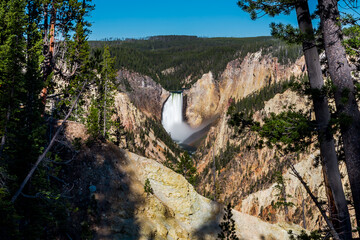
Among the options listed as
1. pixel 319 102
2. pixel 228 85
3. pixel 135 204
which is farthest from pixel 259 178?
pixel 228 85

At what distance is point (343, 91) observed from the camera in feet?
19.5

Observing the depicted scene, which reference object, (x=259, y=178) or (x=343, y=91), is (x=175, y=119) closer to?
(x=259, y=178)

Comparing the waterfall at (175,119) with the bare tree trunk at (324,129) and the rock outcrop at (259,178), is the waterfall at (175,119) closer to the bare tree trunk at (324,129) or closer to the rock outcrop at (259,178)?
the rock outcrop at (259,178)

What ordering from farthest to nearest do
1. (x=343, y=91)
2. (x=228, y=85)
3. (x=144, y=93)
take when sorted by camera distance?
(x=228, y=85) < (x=144, y=93) < (x=343, y=91)

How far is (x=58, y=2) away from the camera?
14.7 metres

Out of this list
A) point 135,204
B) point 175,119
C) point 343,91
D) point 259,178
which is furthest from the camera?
point 175,119

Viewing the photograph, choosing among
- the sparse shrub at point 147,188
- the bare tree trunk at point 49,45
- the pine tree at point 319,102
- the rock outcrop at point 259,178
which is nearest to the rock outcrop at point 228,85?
the rock outcrop at point 259,178

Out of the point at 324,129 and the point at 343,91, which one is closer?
the point at 343,91

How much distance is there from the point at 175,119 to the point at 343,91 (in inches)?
6243

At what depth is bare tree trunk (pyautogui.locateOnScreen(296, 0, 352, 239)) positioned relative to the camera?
5.95m

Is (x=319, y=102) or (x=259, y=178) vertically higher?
(x=319, y=102)

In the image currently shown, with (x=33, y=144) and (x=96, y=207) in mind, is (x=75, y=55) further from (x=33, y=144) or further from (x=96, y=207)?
(x=96, y=207)

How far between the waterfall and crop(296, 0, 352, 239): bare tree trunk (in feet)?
493

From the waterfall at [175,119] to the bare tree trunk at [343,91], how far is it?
15053cm
